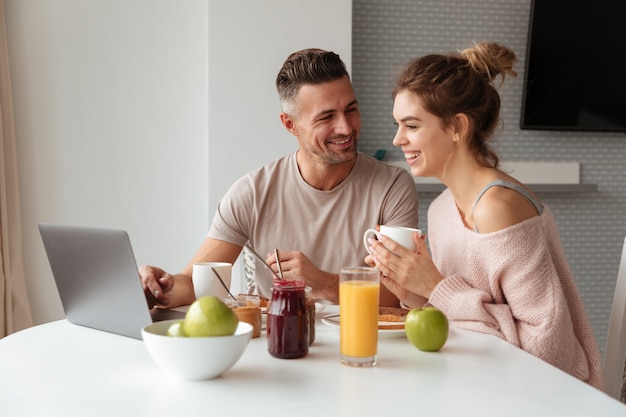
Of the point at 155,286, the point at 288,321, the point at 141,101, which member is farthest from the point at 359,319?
the point at 141,101

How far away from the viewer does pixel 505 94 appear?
3506mm

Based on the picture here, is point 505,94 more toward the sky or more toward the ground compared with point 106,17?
more toward the ground

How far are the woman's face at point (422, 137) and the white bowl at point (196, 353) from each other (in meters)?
0.88

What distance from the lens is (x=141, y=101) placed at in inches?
121

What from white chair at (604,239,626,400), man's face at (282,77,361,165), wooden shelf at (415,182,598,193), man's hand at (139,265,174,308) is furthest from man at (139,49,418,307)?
wooden shelf at (415,182,598,193)

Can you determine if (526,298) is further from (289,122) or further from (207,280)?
(289,122)

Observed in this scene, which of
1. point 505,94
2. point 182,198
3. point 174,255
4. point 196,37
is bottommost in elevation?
point 174,255

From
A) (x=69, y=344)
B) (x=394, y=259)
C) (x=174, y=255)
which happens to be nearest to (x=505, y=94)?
(x=174, y=255)

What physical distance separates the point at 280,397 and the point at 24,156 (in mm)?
2355

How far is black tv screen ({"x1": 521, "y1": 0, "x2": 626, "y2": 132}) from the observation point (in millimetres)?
3398

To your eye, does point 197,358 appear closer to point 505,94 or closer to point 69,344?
point 69,344

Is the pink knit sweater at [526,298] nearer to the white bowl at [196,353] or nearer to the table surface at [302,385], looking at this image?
the table surface at [302,385]

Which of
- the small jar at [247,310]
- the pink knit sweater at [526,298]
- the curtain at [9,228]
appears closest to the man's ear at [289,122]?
the pink knit sweater at [526,298]

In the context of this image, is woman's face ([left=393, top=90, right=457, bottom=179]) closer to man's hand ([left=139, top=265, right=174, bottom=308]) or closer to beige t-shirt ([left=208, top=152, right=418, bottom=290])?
beige t-shirt ([left=208, top=152, right=418, bottom=290])
